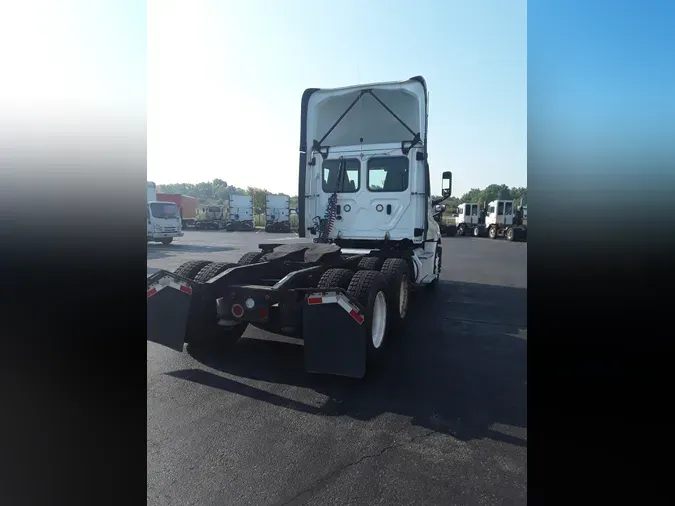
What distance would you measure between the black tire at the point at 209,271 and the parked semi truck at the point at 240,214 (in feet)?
108

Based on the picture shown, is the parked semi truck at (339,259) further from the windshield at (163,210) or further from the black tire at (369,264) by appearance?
the windshield at (163,210)

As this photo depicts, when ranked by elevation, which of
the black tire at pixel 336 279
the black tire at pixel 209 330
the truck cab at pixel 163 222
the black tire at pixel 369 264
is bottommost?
the black tire at pixel 209 330

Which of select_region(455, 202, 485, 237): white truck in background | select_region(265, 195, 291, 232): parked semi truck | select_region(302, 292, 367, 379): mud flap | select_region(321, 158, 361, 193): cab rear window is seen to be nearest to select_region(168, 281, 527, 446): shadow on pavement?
select_region(302, 292, 367, 379): mud flap

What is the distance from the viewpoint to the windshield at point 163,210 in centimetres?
2020

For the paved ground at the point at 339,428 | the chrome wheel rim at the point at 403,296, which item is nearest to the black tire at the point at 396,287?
the chrome wheel rim at the point at 403,296

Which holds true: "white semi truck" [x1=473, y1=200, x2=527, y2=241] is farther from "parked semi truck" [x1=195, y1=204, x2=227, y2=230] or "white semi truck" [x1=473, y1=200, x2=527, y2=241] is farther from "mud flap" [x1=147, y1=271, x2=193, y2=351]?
"mud flap" [x1=147, y1=271, x2=193, y2=351]

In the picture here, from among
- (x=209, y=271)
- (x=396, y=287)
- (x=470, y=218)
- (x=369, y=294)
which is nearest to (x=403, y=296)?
(x=396, y=287)

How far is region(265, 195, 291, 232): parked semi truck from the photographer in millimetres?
35250

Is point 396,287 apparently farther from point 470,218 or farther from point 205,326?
point 470,218

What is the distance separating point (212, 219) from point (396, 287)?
119 ft
